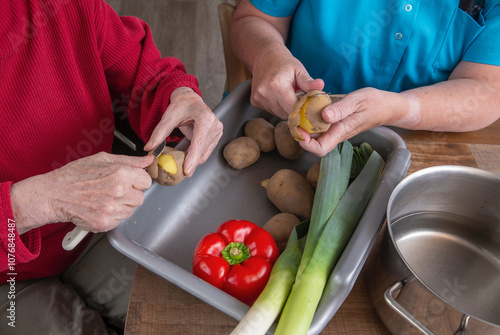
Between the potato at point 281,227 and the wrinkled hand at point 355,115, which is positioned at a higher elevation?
the wrinkled hand at point 355,115

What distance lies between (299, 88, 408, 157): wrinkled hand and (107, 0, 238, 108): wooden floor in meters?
1.67

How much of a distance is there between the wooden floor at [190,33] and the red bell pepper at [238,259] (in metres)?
1.82

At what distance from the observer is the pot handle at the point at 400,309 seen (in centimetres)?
68

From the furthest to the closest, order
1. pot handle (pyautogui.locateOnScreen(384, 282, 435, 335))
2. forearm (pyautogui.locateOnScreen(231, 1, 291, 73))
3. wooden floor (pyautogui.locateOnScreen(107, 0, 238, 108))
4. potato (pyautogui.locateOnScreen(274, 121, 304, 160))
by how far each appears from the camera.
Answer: wooden floor (pyautogui.locateOnScreen(107, 0, 238, 108)) < forearm (pyautogui.locateOnScreen(231, 1, 291, 73)) < potato (pyautogui.locateOnScreen(274, 121, 304, 160)) < pot handle (pyautogui.locateOnScreen(384, 282, 435, 335))

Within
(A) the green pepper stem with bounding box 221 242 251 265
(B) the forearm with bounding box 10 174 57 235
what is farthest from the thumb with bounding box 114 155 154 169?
(A) the green pepper stem with bounding box 221 242 251 265

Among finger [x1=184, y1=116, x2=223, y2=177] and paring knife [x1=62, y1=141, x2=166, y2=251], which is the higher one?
finger [x1=184, y1=116, x2=223, y2=177]

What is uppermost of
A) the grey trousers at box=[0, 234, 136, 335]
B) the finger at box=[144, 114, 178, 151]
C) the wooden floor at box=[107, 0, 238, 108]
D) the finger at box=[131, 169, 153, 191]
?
the finger at box=[144, 114, 178, 151]

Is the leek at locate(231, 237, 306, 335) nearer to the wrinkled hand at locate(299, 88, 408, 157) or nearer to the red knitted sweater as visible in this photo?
the wrinkled hand at locate(299, 88, 408, 157)

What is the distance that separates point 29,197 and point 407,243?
79 cm

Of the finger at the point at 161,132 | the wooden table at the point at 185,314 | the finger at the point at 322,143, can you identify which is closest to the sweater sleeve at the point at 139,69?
the finger at the point at 161,132

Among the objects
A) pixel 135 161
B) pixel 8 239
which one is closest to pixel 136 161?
pixel 135 161

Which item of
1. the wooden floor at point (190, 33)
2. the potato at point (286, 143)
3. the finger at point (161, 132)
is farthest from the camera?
the wooden floor at point (190, 33)

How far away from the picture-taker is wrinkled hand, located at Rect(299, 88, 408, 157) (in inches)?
37.5

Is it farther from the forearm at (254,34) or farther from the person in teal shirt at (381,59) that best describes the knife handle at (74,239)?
the forearm at (254,34)
